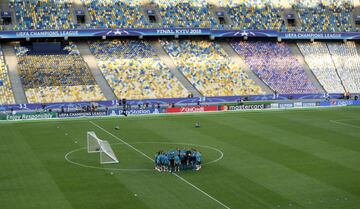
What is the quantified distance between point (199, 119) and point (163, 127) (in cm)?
667

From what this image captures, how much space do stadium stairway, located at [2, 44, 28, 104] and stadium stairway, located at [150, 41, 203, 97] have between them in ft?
62.7

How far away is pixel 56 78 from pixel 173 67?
15.7 meters

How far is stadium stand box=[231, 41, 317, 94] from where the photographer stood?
83.6 m

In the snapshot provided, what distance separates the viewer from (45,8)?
81.6 m

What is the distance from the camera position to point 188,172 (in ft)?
124

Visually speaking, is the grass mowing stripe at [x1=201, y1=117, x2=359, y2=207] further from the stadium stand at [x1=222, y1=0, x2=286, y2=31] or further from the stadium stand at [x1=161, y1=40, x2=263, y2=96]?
the stadium stand at [x1=222, y1=0, x2=286, y2=31]

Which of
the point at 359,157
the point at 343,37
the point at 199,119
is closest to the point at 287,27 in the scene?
the point at 343,37

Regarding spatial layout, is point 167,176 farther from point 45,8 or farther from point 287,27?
point 287,27

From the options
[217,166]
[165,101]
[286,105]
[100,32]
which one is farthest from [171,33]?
[217,166]

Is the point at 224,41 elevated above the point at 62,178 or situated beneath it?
elevated above

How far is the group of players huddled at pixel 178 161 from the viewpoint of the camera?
37.9 metres

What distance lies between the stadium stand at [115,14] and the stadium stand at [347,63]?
2916 cm

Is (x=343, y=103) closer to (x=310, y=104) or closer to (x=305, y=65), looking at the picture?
(x=310, y=104)

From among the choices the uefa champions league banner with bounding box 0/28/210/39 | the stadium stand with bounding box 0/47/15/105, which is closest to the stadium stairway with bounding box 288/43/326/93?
the uefa champions league banner with bounding box 0/28/210/39
